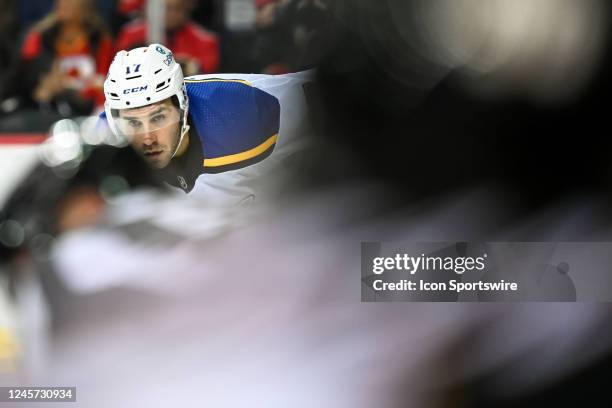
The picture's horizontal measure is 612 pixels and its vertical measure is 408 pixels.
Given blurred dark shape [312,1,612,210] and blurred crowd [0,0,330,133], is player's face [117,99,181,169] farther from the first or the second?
blurred dark shape [312,1,612,210]

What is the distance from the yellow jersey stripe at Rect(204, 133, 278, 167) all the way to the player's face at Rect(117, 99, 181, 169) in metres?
0.12

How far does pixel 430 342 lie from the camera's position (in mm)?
2830

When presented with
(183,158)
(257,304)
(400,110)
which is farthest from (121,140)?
(400,110)

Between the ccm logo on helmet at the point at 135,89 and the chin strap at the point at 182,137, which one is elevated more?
the ccm logo on helmet at the point at 135,89

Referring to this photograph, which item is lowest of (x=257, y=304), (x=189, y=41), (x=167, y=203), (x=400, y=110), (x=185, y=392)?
(x=185, y=392)

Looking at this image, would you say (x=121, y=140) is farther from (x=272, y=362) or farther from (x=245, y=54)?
(x=272, y=362)

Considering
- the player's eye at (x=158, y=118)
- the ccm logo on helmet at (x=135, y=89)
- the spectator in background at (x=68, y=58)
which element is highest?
the spectator in background at (x=68, y=58)

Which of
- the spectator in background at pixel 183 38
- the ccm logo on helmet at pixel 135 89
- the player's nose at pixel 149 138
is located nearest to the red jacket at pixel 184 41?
the spectator in background at pixel 183 38

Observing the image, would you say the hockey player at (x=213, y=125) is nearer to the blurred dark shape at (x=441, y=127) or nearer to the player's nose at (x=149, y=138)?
the player's nose at (x=149, y=138)

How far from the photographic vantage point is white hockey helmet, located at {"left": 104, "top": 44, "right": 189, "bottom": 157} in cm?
276

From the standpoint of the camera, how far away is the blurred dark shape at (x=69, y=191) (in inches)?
110

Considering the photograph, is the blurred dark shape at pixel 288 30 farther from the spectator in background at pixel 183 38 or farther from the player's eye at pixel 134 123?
the player's eye at pixel 134 123

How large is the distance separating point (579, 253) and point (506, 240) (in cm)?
21

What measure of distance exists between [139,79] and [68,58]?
231mm
